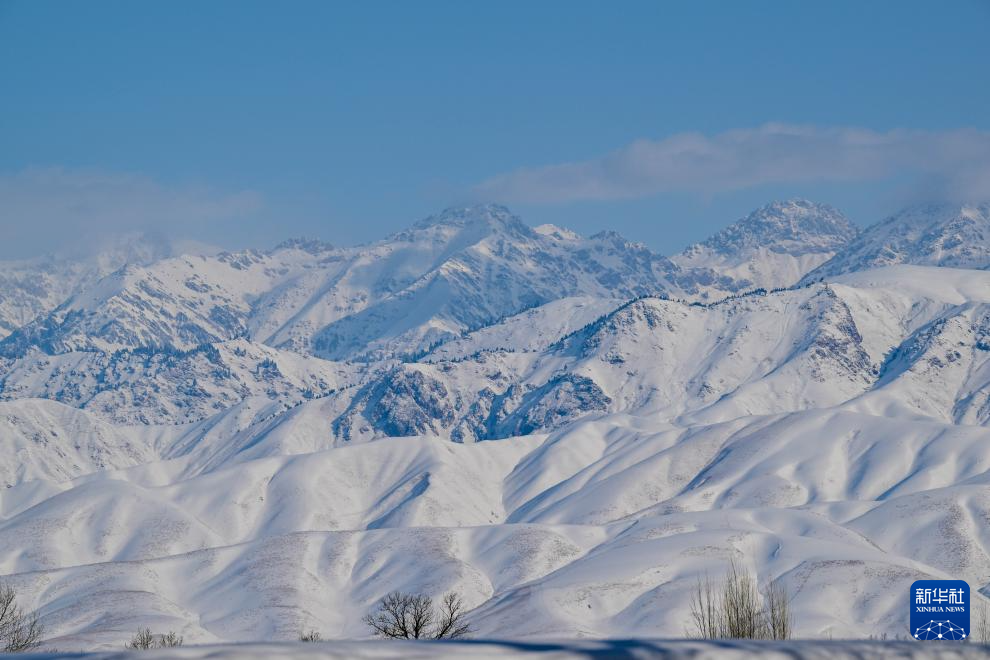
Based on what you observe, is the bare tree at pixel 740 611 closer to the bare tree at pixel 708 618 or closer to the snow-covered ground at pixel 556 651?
the bare tree at pixel 708 618

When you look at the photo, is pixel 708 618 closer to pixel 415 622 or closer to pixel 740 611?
pixel 740 611

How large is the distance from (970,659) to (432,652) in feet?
18.2

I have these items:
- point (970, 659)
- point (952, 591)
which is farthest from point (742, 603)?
point (970, 659)

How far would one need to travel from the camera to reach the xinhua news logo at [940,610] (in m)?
19.2

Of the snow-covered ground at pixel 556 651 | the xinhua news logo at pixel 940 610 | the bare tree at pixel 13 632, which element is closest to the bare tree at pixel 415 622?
the bare tree at pixel 13 632

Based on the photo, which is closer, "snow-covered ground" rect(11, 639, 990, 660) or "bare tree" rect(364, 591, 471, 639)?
"snow-covered ground" rect(11, 639, 990, 660)

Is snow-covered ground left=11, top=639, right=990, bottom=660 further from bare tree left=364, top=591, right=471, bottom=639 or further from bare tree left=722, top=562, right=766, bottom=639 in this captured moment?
bare tree left=364, top=591, right=471, bottom=639

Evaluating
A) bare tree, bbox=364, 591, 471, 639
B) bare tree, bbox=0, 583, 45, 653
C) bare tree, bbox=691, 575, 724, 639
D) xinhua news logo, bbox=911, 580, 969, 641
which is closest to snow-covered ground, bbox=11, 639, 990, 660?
bare tree, bbox=691, 575, 724, 639

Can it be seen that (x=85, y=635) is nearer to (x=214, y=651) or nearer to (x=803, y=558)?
(x=803, y=558)

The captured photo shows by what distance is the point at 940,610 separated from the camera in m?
19.5

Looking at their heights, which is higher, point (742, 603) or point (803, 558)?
point (803, 558)

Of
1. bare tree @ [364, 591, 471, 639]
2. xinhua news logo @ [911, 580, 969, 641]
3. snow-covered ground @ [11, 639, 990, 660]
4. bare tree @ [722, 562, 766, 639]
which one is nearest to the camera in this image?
snow-covered ground @ [11, 639, 990, 660]

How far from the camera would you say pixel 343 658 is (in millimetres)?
9641

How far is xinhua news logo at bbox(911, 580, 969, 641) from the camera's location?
63.1 ft
